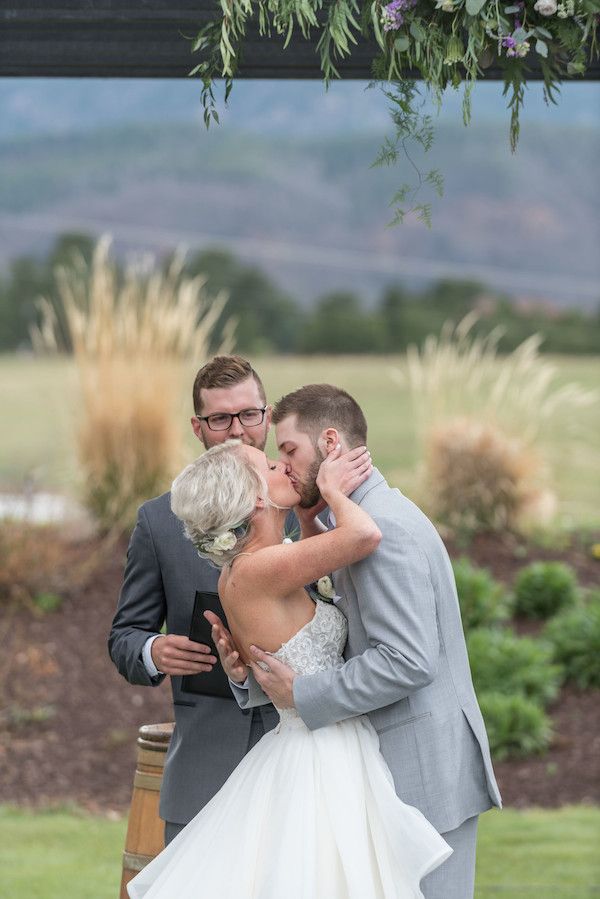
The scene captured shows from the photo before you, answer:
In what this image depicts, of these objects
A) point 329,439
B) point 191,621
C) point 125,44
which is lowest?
point 191,621

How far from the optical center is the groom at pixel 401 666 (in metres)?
2.86

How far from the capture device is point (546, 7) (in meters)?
2.97

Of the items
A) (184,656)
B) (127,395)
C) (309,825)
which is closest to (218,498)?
(184,656)

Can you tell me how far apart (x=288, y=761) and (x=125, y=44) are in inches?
80.5

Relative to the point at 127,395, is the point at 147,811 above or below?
above

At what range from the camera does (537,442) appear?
425 inches

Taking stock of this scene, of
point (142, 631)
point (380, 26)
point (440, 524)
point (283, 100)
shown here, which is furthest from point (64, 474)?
point (283, 100)

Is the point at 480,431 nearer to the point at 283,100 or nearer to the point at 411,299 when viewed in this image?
the point at 411,299

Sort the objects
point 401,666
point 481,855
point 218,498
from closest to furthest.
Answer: point 401,666 → point 218,498 → point 481,855

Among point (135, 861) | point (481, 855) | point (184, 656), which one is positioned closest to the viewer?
point (184, 656)

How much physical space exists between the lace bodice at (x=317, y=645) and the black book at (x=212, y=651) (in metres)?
0.29

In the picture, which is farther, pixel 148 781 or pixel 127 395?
pixel 127 395

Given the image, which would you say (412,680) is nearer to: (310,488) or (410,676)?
(410,676)

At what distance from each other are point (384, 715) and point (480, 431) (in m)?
7.58
